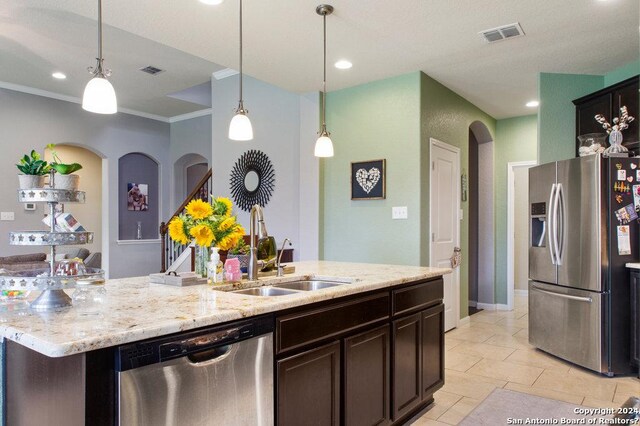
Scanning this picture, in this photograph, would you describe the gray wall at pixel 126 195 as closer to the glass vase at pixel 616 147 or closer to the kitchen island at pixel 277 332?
the kitchen island at pixel 277 332

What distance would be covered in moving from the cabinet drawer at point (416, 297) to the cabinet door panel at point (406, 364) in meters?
0.06

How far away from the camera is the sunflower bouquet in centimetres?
220

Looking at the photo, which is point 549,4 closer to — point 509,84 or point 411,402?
point 509,84

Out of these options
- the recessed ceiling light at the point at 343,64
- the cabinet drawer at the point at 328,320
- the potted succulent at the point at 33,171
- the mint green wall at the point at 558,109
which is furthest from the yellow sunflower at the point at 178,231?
the mint green wall at the point at 558,109

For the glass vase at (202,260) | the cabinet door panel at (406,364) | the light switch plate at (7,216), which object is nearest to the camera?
the glass vase at (202,260)

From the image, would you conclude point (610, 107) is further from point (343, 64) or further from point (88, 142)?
point (88, 142)

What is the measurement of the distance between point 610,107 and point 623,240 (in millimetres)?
1353

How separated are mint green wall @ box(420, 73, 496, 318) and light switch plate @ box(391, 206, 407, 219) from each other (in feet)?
0.60

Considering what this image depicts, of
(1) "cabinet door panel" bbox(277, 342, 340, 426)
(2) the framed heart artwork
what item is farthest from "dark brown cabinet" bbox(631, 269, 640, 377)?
(1) "cabinet door panel" bbox(277, 342, 340, 426)

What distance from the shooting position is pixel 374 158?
464 centimetres

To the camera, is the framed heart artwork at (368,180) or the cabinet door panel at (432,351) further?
the framed heart artwork at (368,180)

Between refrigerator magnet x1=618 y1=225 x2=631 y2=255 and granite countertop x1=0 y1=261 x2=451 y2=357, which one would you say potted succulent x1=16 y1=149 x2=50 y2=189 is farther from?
refrigerator magnet x1=618 y1=225 x2=631 y2=255

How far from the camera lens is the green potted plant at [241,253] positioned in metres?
2.44

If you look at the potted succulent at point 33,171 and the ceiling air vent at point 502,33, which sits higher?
the ceiling air vent at point 502,33
